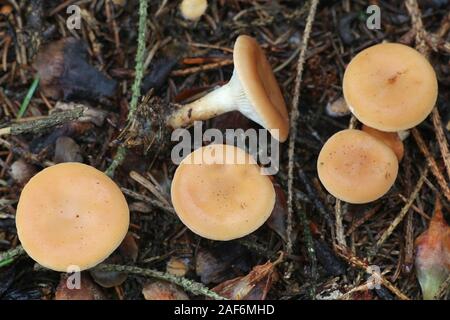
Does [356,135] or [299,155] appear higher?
[356,135]

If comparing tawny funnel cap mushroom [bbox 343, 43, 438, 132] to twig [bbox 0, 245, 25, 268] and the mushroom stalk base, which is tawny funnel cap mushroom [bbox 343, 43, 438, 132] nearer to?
the mushroom stalk base

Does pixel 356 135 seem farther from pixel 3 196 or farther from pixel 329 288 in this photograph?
pixel 3 196

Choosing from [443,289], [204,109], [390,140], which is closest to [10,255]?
[204,109]

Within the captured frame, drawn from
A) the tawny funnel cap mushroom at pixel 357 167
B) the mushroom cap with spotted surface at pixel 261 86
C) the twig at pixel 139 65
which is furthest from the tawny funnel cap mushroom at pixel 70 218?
the tawny funnel cap mushroom at pixel 357 167

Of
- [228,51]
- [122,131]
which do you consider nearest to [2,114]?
[122,131]

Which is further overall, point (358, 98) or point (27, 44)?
point (27, 44)

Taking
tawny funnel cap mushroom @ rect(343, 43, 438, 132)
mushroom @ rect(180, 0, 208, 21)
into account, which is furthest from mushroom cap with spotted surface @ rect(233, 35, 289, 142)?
mushroom @ rect(180, 0, 208, 21)
